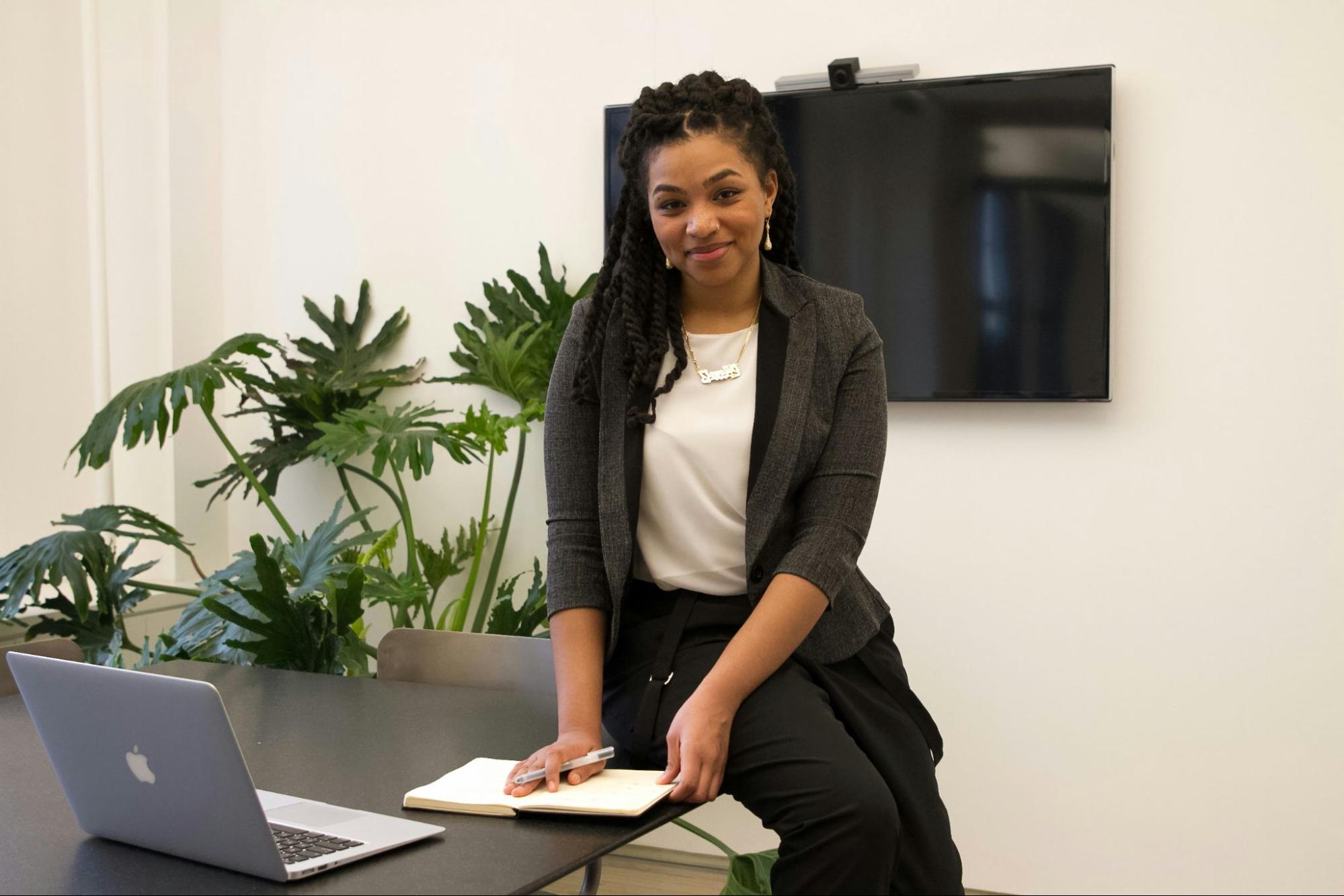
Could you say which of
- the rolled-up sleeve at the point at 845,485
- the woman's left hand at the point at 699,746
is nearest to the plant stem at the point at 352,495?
the rolled-up sleeve at the point at 845,485

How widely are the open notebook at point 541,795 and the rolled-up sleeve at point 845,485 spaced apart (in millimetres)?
350

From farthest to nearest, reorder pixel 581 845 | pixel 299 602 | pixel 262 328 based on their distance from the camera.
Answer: pixel 262 328 → pixel 299 602 → pixel 581 845

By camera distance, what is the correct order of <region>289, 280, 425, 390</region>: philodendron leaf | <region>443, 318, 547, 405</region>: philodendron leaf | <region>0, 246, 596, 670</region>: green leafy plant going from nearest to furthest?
<region>0, 246, 596, 670</region>: green leafy plant, <region>443, 318, 547, 405</region>: philodendron leaf, <region>289, 280, 425, 390</region>: philodendron leaf

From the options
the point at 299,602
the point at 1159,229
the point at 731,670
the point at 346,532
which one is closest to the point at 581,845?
the point at 731,670

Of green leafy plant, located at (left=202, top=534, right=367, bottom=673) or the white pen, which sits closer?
the white pen

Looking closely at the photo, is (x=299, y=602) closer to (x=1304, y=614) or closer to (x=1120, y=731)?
(x=1120, y=731)

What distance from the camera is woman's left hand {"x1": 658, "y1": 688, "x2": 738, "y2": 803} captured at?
1.38 meters

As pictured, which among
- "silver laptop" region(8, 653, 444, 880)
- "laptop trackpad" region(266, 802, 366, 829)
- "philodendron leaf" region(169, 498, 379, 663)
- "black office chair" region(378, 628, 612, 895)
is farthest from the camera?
"philodendron leaf" region(169, 498, 379, 663)

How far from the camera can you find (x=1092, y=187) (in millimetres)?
2924

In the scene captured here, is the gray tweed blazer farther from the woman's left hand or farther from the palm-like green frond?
the palm-like green frond

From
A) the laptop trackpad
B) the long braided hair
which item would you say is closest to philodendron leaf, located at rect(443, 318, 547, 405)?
the long braided hair

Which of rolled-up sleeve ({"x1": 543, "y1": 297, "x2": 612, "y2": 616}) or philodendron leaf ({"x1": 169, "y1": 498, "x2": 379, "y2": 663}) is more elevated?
rolled-up sleeve ({"x1": 543, "y1": 297, "x2": 612, "y2": 616})

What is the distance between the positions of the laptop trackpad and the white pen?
17 centimetres

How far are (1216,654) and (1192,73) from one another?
1.39 metres
